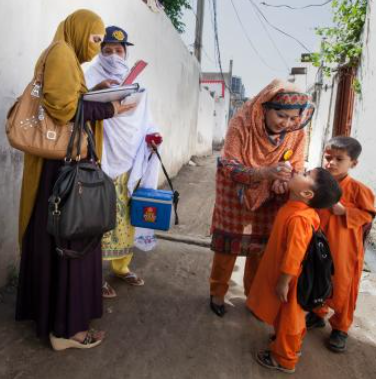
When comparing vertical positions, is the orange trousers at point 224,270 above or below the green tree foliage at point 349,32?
below

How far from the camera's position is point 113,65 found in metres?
2.47

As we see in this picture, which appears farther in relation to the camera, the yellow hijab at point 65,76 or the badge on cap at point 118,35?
the badge on cap at point 118,35

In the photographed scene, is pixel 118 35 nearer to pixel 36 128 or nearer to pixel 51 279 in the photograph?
pixel 36 128

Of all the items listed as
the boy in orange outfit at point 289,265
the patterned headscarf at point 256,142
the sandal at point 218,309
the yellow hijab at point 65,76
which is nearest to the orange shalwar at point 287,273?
the boy in orange outfit at point 289,265

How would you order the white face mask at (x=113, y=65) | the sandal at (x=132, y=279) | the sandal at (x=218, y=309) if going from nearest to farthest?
the white face mask at (x=113, y=65) → the sandal at (x=218, y=309) → the sandal at (x=132, y=279)

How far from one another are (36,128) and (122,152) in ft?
2.99

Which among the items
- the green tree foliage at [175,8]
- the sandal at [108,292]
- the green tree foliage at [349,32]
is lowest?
the sandal at [108,292]

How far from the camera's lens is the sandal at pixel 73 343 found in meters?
2.02

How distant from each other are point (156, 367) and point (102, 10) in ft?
11.1

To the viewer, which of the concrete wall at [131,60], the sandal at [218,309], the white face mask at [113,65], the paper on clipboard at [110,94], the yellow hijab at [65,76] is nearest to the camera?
the yellow hijab at [65,76]

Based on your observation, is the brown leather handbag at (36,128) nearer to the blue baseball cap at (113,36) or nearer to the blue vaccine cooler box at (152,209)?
the blue baseball cap at (113,36)

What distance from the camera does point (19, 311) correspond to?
2.10 m

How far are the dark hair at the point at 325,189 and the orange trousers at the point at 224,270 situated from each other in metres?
0.80

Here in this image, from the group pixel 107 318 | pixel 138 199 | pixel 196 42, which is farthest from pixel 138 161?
pixel 196 42
